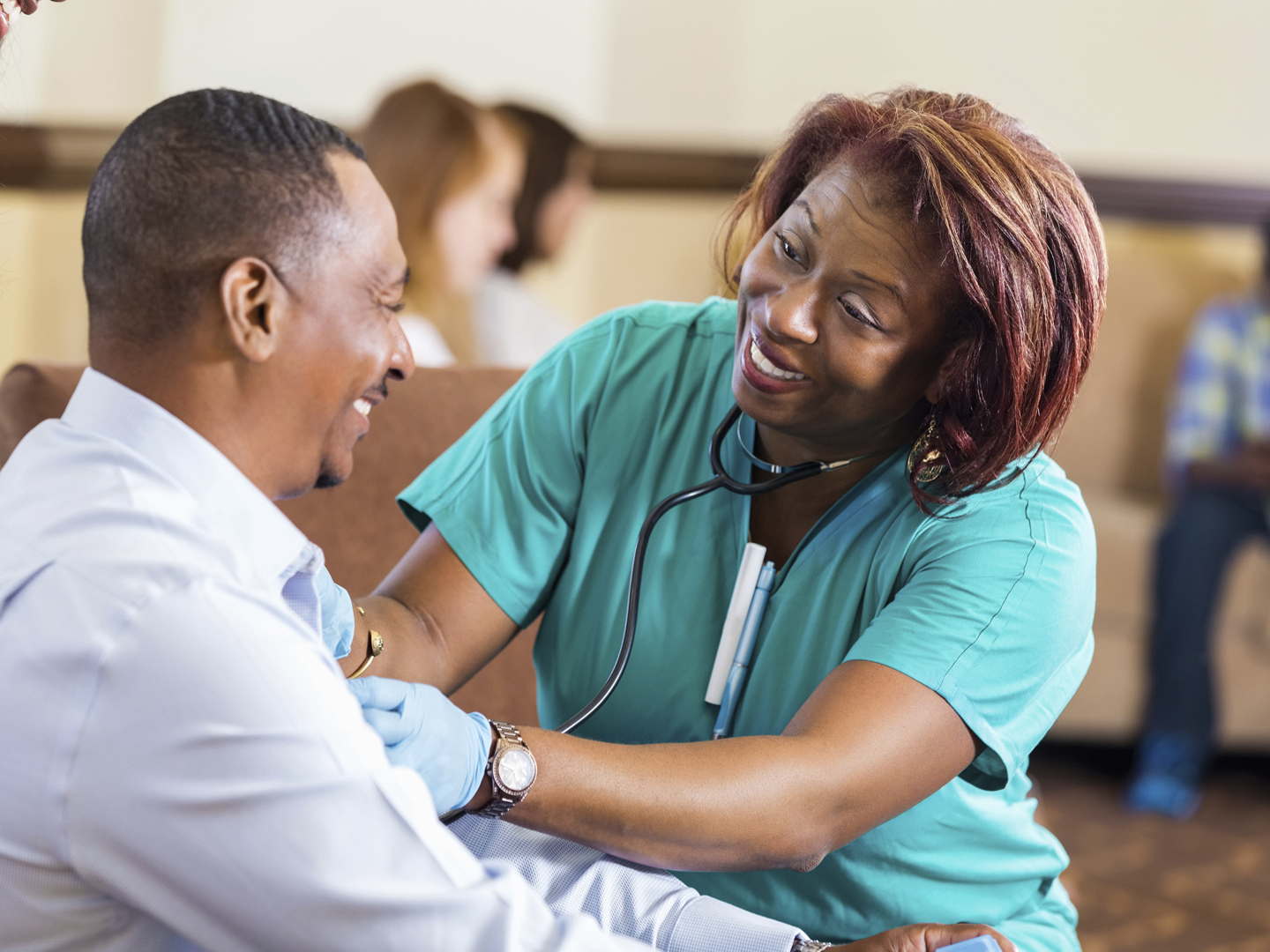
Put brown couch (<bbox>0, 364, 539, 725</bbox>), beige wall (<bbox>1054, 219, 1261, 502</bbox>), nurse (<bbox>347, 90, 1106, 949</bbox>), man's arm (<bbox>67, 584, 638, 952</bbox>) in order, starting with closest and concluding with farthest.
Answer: man's arm (<bbox>67, 584, 638, 952</bbox>), nurse (<bbox>347, 90, 1106, 949</bbox>), brown couch (<bbox>0, 364, 539, 725</bbox>), beige wall (<bbox>1054, 219, 1261, 502</bbox>)

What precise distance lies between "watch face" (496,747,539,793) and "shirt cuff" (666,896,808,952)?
0.15m

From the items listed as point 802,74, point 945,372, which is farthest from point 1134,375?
point 945,372

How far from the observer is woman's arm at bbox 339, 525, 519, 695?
3.58 ft

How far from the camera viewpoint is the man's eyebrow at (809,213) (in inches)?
42.1

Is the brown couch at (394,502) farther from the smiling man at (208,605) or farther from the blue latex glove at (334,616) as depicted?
the smiling man at (208,605)

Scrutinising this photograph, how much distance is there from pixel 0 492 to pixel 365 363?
0.74 feet

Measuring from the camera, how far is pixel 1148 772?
9.10ft

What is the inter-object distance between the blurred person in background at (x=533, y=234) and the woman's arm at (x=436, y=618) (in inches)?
69.7

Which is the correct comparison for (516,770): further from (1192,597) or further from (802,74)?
(802,74)

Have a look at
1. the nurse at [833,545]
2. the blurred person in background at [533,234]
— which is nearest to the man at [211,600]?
the nurse at [833,545]

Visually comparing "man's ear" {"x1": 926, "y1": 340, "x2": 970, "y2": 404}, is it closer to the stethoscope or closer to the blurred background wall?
the stethoscope

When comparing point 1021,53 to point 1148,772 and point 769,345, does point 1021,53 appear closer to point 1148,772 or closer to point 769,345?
point 1148,772

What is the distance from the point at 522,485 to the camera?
119 centimetres

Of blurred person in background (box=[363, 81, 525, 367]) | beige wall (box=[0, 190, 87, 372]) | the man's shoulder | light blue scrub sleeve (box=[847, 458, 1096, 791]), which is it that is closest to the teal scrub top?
light blue scrub sleeve (box=[847, 458, 1096, 791])
